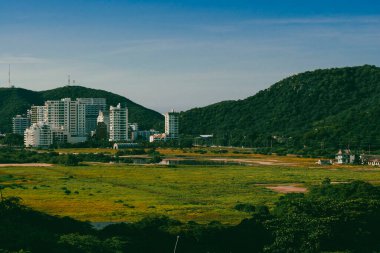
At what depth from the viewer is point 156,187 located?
59375 mm

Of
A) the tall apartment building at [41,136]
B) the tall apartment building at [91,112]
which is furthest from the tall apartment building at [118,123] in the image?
the tall apartment building at [91,112]

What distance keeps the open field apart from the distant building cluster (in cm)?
6105

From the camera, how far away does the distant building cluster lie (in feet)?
476

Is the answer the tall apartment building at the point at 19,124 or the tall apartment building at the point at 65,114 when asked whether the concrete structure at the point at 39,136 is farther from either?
the tall apartment building at the point at 19,124

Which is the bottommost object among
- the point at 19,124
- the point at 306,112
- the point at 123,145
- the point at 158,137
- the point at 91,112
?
the point at 123,145

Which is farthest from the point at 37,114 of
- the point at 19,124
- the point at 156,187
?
the point at 156,187

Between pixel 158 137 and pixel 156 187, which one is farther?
pixel 158 137

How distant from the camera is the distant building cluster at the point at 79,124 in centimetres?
14500

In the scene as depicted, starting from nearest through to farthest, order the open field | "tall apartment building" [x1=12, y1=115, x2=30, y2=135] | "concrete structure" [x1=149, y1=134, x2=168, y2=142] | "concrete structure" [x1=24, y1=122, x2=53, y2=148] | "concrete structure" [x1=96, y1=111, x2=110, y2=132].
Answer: the open field → "concrete structure" [x1=24, y1=122, x2=53, y2=148] → "concrete structure" [x1=149, y1=134, x2=168, y2=142] → "concrete structure" [x1=96, y1=111, x2=110, y2=132] → "tall apartment building" [x1=12, y1=115, x2=30, y2=135]

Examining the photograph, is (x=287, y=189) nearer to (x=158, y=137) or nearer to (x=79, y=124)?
(x=158, y=137)

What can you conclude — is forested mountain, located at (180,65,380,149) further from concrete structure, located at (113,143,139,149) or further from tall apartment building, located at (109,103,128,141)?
concrete structure, located at (113,143,139,149)

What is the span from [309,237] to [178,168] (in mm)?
51219

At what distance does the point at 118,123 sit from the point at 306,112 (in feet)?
175

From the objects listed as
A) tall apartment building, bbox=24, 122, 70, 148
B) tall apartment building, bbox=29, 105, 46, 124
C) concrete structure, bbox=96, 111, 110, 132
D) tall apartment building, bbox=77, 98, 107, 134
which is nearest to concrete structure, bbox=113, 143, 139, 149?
tall apartment building, bbox=24, 122, 70, 148
